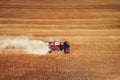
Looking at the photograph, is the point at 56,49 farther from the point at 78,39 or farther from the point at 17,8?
the point at 17,8

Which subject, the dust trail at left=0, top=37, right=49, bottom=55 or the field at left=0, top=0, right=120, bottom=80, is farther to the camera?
the dust trail at left=0, top=37, right=49, bottom=55

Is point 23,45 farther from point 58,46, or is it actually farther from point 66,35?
point 66,35

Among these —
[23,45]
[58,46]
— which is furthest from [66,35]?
[23,45]

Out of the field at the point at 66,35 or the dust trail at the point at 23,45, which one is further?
the dust trail at the point at 23,45

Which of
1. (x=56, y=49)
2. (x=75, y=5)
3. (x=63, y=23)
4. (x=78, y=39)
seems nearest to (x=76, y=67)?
(x=56, y=49)

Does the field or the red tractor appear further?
the red tractor
